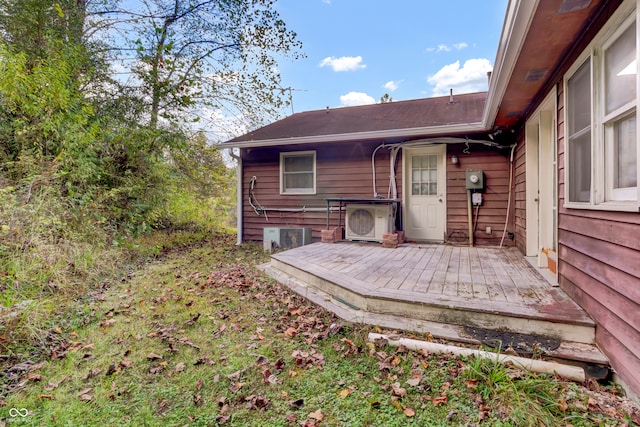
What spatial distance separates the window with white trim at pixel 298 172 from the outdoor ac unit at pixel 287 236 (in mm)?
916

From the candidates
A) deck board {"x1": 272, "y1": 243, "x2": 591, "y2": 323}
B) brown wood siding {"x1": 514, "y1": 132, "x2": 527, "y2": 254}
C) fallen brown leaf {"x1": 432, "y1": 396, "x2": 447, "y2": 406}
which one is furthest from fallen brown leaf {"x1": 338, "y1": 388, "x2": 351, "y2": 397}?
brown wood siding {"x1": 514, "y1": 132, "x2": 527, "y2": 254}

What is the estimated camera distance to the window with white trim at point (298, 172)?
667 centimetres

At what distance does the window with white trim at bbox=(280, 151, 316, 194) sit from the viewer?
6672 mm

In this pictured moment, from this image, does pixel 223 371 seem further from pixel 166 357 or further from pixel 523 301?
pixel 523 301

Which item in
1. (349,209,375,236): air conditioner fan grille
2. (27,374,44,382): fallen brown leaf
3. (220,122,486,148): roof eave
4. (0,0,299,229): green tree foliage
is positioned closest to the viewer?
(27,374,44,382): fallen brown leaf

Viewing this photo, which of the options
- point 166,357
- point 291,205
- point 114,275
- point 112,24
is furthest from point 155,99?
point 166,357

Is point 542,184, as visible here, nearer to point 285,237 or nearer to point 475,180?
point 475,180

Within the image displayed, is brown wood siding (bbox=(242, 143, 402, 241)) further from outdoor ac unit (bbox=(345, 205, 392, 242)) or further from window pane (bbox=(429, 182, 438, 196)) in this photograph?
outdoor ac unit (bbox=(345, 205, 392, 242))

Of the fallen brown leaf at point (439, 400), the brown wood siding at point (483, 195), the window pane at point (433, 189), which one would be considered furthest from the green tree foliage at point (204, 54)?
the fallen brown leaf at point (439, 400)

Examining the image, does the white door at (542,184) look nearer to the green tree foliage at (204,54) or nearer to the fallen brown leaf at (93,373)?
the fallen brown leaf at (93,373)

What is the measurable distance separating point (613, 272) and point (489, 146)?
13.3ft

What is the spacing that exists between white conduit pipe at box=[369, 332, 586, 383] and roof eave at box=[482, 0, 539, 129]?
2.20 meters

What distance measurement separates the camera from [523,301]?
2.34 meters

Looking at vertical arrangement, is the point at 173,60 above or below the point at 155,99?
above
